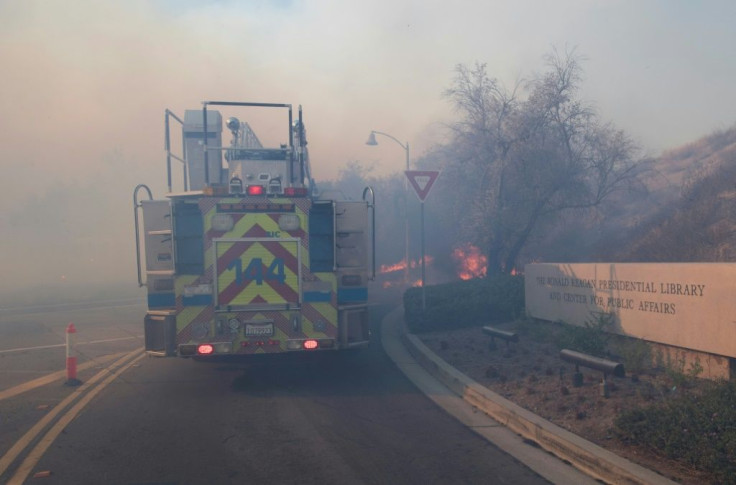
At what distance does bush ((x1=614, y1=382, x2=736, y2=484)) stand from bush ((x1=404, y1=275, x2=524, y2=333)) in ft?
26.9

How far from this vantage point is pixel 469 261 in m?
29.2

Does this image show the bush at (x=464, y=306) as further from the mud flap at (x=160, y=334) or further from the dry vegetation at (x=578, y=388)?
the mud flap at (x=160, y=334)

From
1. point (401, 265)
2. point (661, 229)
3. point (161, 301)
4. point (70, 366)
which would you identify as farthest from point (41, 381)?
point (401, 265)

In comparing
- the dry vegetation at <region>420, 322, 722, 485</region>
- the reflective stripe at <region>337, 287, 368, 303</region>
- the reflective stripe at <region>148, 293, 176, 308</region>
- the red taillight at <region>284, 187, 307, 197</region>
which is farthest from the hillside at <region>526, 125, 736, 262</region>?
the reflective stripe at <region>148, 293, 176, 308</region>

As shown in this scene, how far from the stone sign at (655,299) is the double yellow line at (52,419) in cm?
786

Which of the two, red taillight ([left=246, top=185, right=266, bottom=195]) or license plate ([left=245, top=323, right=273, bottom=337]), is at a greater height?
red taillight ([left=246, top=185, right=266, bottom=195])

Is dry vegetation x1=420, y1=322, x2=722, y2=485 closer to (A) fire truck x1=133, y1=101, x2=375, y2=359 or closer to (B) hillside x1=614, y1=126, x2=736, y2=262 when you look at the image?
(A) fire truck x1=133, y1=101, x2=375, y2=359

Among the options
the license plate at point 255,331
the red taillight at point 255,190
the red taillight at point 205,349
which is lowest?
the red taillight at point 205,349

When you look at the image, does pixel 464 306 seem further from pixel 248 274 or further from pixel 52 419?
pixel 52 419

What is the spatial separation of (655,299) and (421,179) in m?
6.13

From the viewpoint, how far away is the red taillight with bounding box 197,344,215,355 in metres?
9.02

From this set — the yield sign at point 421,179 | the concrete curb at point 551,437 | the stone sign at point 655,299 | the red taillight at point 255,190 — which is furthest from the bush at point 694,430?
the yield sign at point 421,179

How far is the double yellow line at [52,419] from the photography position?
6.21m

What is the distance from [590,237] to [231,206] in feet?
68.5
